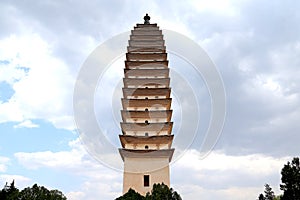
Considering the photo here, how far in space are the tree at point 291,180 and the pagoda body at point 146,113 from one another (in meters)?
12.0

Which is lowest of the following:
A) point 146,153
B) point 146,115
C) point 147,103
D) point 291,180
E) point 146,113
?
point 291,180

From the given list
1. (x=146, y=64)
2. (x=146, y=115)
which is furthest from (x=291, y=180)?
(x=146, y=64)

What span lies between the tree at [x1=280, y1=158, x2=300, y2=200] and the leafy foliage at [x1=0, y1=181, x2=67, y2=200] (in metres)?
15.6

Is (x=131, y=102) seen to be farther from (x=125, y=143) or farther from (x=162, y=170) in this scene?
(x=162, y=170)

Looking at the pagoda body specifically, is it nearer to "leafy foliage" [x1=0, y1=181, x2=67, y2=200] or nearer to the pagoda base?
the pagoda base

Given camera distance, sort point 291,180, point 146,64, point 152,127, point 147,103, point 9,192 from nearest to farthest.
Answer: point 291,180
point 9,192
point 152,127
point 147,103
point 146,64

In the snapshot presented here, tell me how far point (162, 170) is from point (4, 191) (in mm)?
12149

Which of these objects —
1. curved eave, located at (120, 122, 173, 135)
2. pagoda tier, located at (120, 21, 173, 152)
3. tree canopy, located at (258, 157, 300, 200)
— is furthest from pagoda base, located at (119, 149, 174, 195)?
tree canopy, located at (258, 157, 300, 200)

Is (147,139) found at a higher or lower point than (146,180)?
higher

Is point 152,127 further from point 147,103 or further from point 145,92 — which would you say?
point 145,92

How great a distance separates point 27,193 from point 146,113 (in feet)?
40.7

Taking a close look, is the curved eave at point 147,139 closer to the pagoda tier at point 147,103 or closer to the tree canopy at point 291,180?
the pagoda tier at point 147,103

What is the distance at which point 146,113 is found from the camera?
33.6m

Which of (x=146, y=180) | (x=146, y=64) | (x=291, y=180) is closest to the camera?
(x=291, y=180)
